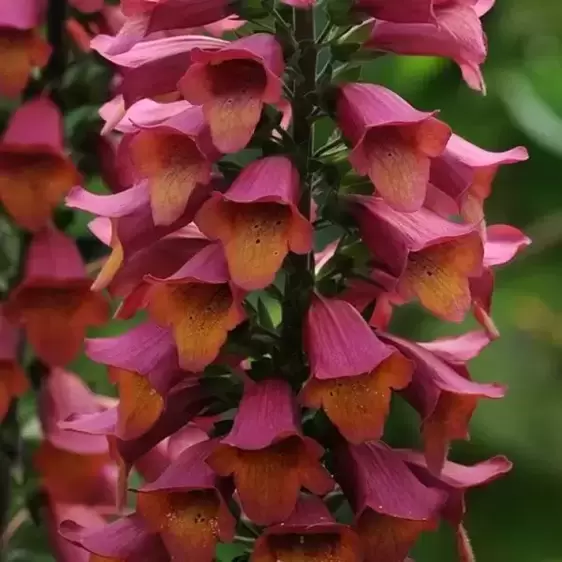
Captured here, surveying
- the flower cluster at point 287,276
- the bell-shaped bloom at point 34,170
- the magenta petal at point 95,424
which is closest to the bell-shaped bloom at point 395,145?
the flower cluster at point 287,276

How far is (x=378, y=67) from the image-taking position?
1.58 m

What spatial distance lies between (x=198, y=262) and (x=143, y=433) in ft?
0.36

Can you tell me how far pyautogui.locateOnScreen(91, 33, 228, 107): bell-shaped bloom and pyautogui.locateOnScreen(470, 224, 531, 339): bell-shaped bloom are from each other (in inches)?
7.9

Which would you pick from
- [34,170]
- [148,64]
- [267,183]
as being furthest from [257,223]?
[34,170]

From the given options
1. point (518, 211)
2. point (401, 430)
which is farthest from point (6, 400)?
point (518, 211)

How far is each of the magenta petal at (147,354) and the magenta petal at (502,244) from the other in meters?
0.19

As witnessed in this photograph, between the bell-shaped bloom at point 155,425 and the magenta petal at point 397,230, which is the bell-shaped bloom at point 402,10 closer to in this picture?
the magenta petal at point 397,230

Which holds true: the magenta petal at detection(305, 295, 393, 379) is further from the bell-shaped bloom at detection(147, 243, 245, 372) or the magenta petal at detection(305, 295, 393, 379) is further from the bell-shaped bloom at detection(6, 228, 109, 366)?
the bell-shaped bloom at detection(6, 228, 109, 366)

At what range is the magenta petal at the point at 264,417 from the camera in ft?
2.03

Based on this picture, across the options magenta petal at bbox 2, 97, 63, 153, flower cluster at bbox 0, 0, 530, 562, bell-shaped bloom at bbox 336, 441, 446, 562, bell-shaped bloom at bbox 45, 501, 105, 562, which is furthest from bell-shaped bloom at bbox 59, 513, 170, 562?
magenta petal at bbox 2, 97, 63, 153

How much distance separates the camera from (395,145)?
645mm

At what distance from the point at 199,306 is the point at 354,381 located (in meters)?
0.09

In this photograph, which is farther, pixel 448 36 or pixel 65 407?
pixel 65 407

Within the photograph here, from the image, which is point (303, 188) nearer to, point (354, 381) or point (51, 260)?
point (354, 381)
